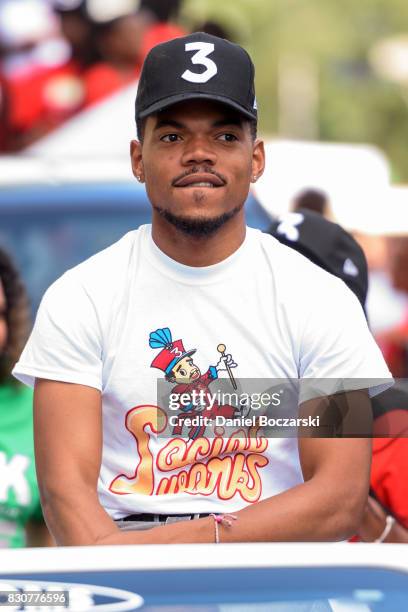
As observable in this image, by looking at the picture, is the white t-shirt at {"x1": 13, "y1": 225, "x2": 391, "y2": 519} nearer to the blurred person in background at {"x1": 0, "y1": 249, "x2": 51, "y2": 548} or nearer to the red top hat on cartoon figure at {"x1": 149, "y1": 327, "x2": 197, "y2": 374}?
the red top hat on cartoon figure at {"x1": 149, "y1": 327, "x2": 197, "y2": 374}

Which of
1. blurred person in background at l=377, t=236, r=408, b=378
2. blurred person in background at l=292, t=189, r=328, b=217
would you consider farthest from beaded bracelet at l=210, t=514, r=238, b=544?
blurred person in background at l=292, t=189, r=328, b=217

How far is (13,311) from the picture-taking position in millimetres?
3910

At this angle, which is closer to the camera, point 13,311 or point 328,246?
point 328,246

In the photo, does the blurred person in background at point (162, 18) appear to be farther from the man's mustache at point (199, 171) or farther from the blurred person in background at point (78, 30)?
the man's mustache at point (199, 171)

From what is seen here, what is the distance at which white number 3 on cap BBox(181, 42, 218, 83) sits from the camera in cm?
254

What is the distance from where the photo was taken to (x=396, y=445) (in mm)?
3006

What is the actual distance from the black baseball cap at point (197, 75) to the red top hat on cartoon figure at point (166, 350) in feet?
1.28

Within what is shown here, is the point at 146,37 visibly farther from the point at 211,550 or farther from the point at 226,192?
the point at 211,550

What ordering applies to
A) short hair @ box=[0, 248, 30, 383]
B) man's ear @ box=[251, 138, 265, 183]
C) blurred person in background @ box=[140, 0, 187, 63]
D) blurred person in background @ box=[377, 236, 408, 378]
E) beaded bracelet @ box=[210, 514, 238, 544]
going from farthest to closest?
blurred person in background @ box=[140, 0, 187, 63] → blurred person in background @ box=[377, 236, 408, 378] → short hair @ box=[0, 248, 30, 383] → man's ear @ box=[251, 138, 265, 183] → beaded bracelet @ box=[210, 514, 238, 544]

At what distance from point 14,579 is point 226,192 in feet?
3.38

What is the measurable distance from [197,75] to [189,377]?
53cm

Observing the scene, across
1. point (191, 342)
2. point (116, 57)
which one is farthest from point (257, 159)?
point (116, 57)

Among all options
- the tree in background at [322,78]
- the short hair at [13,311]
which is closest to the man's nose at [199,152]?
the short hair at [13,311]

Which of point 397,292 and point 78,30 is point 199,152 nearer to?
point 397,292
